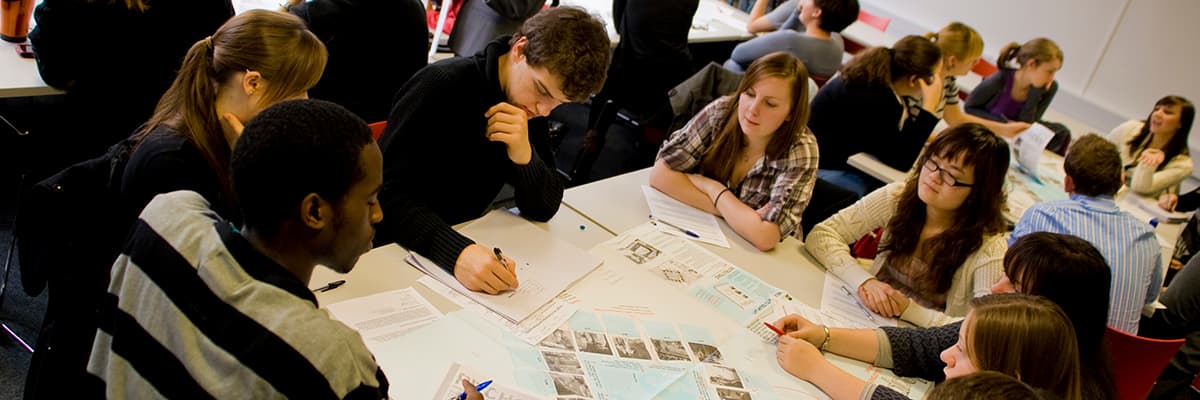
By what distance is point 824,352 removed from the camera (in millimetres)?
1797

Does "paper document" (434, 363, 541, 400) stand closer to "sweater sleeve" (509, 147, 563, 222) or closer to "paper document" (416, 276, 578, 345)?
"paper document" (416, 276, 578, 345)

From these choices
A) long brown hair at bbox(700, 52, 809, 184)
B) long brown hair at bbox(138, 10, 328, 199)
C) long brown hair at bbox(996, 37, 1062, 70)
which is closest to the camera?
long brown hair at bbox(138, 10, 328, 199)

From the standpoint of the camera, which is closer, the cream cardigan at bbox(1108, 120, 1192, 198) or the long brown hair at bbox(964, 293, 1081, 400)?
the long brown hair at bbox(964, 293, 1081, 400)

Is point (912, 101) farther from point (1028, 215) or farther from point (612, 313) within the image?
point (612, 313)

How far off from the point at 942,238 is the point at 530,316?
127 cm

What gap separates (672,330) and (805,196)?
85 centimetres

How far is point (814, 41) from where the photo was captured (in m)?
3.91

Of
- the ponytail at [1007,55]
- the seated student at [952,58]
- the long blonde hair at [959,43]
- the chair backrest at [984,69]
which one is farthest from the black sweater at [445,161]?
the chair backrest at [984,69]

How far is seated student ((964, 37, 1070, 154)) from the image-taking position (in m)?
4.44

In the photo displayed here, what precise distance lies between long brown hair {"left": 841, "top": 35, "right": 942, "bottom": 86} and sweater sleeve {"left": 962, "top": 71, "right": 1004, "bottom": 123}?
1521mm

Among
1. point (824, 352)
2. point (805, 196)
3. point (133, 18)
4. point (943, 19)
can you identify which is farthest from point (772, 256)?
point (943, 19)

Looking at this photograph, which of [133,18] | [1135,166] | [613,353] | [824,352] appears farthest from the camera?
[1135,166]

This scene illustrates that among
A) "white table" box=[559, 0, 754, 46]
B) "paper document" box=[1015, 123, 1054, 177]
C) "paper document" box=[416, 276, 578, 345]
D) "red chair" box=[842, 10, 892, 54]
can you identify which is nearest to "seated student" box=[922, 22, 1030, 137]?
"paper document" box=[1015, 123, 1054, 177]

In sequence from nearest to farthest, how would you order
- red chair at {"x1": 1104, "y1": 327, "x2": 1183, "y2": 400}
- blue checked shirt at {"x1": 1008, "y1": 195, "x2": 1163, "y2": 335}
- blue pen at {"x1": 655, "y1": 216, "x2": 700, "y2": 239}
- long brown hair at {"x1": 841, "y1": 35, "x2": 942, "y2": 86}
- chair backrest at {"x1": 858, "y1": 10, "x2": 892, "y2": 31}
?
red chair at {"x1": 1104, "y1": 327, "x2": 1183, "y2": 400}, blue pen at {"x1": 655, "y1": 216, "x2": 700, "y2": 239}, blue checked shirt at {"x1": 1008, "y1": 195, "x2": 1163, "y2": 335}, long brown hair at {"x1": 841, "y1": 35, "x2": 942, "y2": 86}, chair backrest at {"x1": 858, "y1": 10, "x2": 892, "y2": 31}
